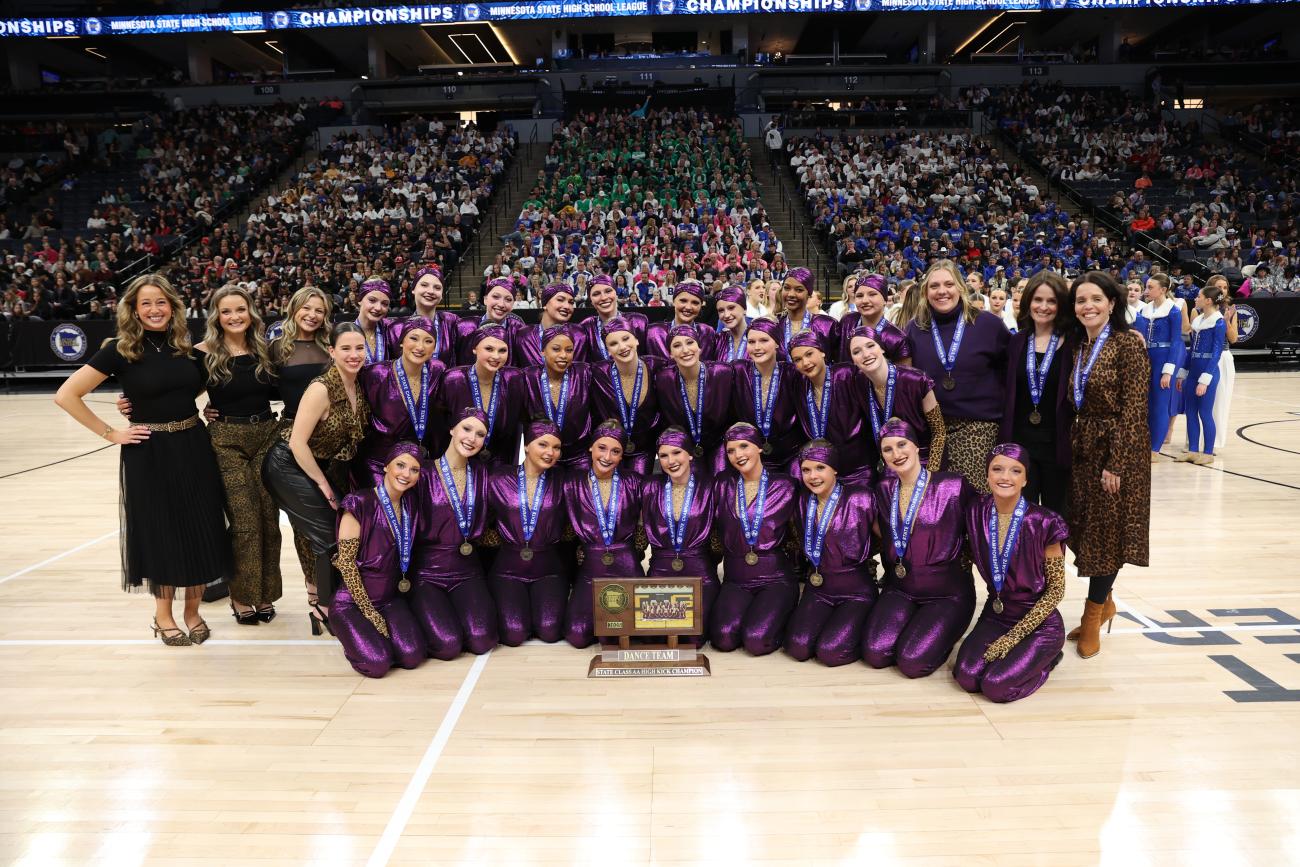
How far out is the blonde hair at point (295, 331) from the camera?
4.57 m

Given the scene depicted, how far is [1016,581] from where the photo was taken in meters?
3.91

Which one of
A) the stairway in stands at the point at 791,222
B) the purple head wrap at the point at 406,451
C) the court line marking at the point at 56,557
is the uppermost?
the stairway in stands at the point at 791,222

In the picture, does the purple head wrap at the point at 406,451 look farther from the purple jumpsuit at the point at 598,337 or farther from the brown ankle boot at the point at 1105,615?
the brown ankle boot at the point at 1105,615

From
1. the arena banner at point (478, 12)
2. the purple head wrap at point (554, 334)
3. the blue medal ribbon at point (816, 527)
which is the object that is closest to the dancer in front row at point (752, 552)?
the blue medal ribbon at point (816, 527)

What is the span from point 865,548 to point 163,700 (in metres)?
3.21

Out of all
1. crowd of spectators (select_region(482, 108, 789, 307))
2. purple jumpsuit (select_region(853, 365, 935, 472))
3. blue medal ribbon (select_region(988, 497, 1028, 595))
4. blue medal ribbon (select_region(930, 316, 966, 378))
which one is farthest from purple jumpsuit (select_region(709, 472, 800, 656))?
crowd of spectators (select_region(482, 108, 789, 307))

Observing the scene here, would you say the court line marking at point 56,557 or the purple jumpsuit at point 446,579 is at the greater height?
the purple jumpsuit at point 446,579

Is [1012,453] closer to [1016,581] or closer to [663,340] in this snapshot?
[1016,581]

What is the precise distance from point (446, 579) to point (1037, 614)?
2.69m

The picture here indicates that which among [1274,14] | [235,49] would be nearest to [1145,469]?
[1274,14]

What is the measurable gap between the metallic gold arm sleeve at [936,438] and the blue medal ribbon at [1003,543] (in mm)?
627

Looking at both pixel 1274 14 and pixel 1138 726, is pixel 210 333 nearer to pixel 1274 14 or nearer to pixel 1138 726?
pixel 1138 726

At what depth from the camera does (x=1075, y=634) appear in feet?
14.8

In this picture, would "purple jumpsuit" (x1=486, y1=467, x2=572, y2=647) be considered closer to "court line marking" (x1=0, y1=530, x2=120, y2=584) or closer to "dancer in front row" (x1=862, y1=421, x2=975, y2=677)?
"dancer in front row" (x1=862, y1=421, x2=975, y2=677)
